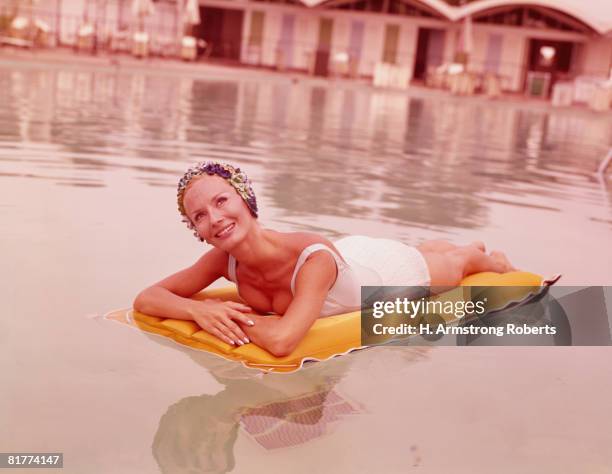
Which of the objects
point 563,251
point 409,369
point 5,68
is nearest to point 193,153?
point 563,251

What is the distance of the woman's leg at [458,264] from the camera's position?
4.27 metres

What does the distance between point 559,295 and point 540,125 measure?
637 inches

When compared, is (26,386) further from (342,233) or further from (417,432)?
(342,233)

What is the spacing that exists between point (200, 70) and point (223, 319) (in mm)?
26998

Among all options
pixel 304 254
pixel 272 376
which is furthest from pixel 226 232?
pixel 272 376

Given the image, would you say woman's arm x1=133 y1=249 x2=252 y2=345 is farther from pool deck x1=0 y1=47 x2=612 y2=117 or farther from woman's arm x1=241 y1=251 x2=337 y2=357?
pool deck x1=0 y1=47 x2=612 y2=117

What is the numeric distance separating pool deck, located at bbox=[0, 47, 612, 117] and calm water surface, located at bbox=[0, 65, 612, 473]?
13.1 m

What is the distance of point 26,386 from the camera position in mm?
3082

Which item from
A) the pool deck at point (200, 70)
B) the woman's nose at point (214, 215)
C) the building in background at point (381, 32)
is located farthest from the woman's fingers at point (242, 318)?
the building in background at point (381, 32)

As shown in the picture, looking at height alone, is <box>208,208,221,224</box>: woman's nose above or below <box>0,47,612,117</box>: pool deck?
below

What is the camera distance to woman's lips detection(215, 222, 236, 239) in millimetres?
3447

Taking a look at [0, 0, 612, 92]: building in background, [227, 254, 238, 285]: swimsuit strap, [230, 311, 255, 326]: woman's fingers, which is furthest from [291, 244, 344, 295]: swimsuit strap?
[0, 0, 612, 92]: building in background

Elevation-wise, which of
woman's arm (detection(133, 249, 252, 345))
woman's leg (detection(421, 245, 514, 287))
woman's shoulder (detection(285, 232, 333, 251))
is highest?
woman's shoulder (detection(285, 232, 333, 251))

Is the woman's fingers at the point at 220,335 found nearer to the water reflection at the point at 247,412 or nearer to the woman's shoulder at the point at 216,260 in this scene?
the water reflection at the point at 247,412
